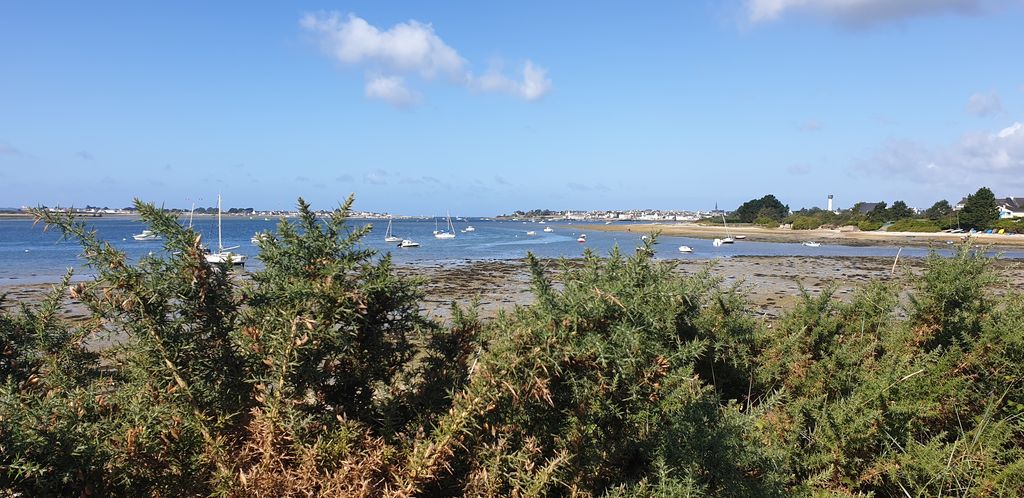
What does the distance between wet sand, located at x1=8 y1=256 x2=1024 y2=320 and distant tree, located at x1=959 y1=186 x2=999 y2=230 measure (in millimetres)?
51642

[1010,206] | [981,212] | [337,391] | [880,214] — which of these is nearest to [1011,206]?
[1010,206]

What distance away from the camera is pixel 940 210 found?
109 metres

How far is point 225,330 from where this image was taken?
256 cm

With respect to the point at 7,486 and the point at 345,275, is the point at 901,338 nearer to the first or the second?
the point at 345,275

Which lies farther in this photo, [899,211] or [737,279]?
[899,211]

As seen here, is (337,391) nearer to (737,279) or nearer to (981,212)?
(737,279)

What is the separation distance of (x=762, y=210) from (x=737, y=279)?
123 meters

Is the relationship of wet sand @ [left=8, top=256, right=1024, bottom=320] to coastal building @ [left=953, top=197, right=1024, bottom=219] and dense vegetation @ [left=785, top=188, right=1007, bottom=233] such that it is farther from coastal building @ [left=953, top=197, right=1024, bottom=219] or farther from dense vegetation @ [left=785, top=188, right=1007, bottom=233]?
coastal building @ [left=953, top=197, right=1024, bottom=219]

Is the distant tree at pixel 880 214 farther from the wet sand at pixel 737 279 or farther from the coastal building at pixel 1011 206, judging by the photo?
the wet sand at pixel 737 279

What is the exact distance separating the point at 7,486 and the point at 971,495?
241 inches

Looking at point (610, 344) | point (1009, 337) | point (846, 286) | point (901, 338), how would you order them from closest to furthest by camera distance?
point (610, 344) < point (1009, 337) < point (901, 338) < point (846, 286)

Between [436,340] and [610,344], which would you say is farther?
[436,340]

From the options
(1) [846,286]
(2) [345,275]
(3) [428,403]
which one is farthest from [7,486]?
(1) [846,286]

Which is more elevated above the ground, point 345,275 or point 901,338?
point 345,275
